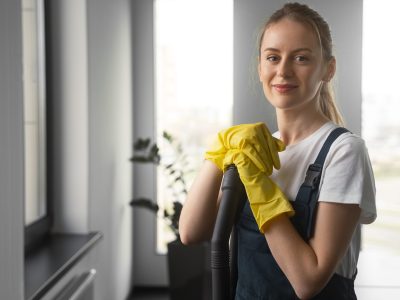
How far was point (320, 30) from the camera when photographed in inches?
40.6

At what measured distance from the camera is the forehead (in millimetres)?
993

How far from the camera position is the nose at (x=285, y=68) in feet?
3.25

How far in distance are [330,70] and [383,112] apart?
166cm

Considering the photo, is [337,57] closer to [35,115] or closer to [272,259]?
[272,259]

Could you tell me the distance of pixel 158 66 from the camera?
3.38 m

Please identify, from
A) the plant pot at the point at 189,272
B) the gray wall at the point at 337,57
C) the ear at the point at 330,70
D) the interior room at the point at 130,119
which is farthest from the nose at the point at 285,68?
the plant pot at the point at 189,272

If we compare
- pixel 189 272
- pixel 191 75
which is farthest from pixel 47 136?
pixel 191 75

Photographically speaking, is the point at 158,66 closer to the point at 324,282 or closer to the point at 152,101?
the point at 152,101

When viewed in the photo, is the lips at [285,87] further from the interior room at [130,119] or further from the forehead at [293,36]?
the interior room at [130,119]

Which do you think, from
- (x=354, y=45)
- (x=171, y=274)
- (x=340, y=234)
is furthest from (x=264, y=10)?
(x=171, y=274)

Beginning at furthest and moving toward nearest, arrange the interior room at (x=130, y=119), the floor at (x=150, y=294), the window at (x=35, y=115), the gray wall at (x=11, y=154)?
1. the floor at (x=150, y=294)
2. the window at (x=35, y=115)
3. the interior room at (x=130, y=119)
4. the gray wall at (x=11, y=154)

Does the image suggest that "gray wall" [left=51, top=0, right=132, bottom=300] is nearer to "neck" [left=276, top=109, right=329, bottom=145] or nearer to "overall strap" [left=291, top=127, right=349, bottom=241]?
"neck" [left=276, top=109, right=329, bottom=145]

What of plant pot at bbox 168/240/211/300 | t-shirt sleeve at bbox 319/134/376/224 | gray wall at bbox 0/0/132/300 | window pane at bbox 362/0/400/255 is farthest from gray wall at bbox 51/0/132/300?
t-shirt sleeve at bbox 319/134/376/224

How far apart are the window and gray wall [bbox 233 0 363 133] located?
1.01 meters
